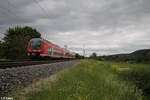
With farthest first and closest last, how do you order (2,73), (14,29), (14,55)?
(14,29) < (14,55) < (2,73)

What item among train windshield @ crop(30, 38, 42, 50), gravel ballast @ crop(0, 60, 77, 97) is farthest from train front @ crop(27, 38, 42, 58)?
gravel ballast @ crop(0, 60, 77, 97)

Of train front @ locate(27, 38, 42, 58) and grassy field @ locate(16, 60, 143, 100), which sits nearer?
grassy field @ locate(16, 60, 143, 100)

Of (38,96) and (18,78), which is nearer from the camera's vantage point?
(38,96)

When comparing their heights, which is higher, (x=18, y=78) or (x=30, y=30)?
(x=30, y=30)

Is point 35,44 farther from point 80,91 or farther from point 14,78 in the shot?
point 80,91

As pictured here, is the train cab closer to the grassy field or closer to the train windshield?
the train windshield

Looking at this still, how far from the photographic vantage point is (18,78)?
5.39 meters

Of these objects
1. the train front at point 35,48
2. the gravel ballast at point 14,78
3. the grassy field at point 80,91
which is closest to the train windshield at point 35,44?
the train front at point 35,48

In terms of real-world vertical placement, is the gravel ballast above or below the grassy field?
above

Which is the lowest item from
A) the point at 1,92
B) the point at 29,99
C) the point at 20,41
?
the point at 29,99

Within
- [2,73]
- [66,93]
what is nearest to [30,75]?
[2,73]

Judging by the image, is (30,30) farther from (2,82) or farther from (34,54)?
(2,82)

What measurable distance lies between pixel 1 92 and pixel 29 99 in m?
0.98

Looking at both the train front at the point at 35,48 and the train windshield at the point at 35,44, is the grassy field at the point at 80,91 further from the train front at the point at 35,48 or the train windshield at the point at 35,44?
the train windshield at the point at 35,44
